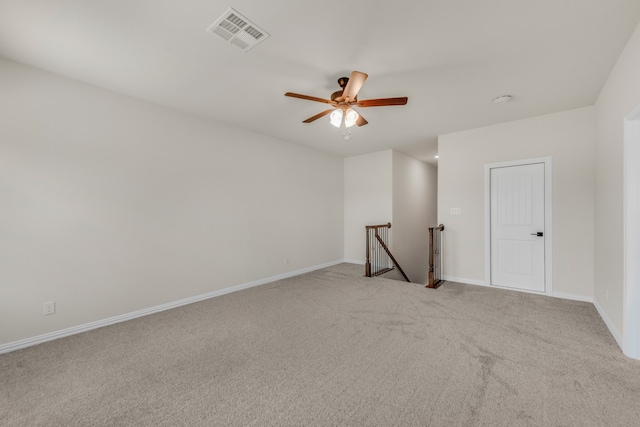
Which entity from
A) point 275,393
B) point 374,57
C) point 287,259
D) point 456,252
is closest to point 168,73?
point 374,57

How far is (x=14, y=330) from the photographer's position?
2.54 meters

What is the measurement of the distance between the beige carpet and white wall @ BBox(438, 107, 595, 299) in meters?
0.71

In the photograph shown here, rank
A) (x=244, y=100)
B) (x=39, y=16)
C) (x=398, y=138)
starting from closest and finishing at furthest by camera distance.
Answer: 1. (x=39, y=16)
2. (x=244, y=100)
3. (x=398, y=138)

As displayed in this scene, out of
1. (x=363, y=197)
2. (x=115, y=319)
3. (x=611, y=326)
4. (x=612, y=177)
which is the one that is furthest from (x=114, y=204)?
(x=611, y=326)

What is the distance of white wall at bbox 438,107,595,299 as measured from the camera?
3.69 m

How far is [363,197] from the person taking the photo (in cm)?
639

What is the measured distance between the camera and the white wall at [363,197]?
607cm

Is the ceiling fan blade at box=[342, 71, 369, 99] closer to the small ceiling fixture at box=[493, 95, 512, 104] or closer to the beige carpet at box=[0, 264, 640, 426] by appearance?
the small ceiling fixture at box=[493, 95, 512, 104]

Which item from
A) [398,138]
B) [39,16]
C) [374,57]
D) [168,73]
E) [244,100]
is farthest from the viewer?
[398,138]

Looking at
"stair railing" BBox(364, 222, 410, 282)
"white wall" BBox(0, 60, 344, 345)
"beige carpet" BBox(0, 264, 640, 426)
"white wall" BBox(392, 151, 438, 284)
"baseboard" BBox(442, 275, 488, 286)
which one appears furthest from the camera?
"white wall" BBox(392, 151, 438, 284)

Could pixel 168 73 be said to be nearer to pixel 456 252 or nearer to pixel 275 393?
pixel 275 393

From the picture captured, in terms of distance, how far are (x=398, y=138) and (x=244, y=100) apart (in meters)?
3.04

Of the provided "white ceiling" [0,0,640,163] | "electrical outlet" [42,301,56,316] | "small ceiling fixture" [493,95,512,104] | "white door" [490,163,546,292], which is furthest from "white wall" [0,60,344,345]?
"white door" [490,163,546,292]

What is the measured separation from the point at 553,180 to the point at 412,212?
3206mm
